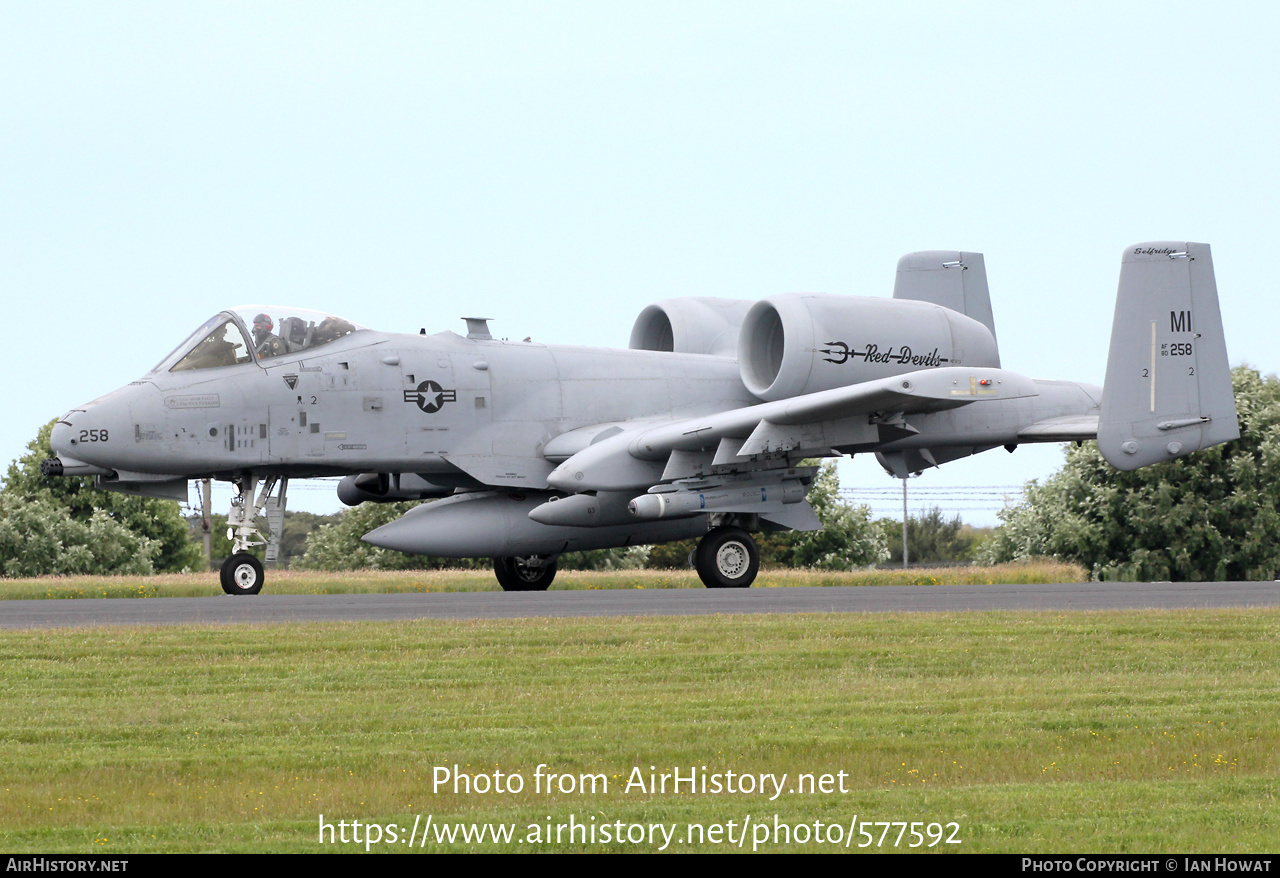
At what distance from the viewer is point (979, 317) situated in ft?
85.4

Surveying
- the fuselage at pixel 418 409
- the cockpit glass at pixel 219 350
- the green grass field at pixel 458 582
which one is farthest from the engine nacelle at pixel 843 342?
the cockpit glass at pixel 219 350

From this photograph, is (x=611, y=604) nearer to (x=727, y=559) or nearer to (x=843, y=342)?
(x=727, y=559)

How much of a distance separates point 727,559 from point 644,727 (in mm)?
12767

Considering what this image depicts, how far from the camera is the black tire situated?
19.4 metres

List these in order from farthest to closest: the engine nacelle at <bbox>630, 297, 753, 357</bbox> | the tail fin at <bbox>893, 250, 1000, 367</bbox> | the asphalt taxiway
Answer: the tail fin at <bbox>893, 250, 1000, 367</bbox>
the engine nacelle at <bbox>630, 297, 753, 357</bbox>
the asphalt taxiway

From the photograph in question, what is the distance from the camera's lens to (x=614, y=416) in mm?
22297

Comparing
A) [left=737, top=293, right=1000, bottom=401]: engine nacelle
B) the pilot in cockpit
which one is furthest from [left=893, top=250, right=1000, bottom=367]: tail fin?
the pilot in cockpit

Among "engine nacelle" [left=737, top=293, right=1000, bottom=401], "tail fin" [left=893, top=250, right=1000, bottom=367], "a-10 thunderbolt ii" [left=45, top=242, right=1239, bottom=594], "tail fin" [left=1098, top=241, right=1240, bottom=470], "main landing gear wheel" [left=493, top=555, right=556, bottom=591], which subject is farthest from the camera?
"tail fin" [left=893, top=250, right=1000, bottom=367]

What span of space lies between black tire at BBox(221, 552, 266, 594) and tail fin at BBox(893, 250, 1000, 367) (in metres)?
12.2

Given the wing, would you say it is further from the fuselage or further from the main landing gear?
the main landing gear

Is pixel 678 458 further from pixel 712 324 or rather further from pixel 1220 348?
pixel 1220 348

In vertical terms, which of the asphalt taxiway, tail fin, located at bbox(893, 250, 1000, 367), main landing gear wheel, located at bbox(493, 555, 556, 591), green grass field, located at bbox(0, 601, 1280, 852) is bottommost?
green grass field, located at bbox(0, 601, 1280, 852)

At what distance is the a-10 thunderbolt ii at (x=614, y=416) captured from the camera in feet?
64.2

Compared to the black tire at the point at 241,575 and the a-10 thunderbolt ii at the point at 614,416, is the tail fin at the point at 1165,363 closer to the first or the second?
the a-10 thunderbolt ii at the point at 614,416
